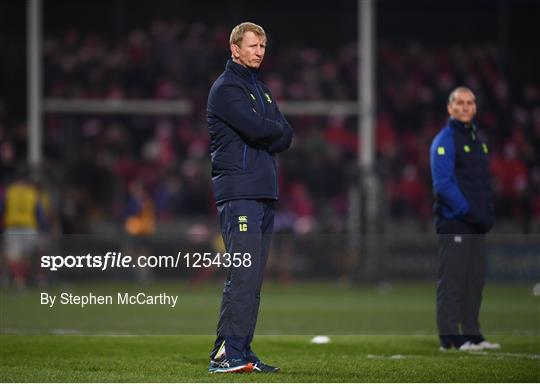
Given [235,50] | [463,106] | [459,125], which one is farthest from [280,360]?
[463,106]

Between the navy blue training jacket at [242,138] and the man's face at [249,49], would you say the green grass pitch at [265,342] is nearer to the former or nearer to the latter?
the navy blue training jacket at [242,138]

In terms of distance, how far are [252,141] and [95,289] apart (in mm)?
2579

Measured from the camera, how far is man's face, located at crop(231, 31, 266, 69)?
26.6 feet

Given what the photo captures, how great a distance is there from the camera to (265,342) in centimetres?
1096

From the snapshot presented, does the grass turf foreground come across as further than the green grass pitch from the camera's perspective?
No

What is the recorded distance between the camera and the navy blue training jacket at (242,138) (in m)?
8.02

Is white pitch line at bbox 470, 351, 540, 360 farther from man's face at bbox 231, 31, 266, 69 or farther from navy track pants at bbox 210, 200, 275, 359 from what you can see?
man's face at bbox 231, 31, 266, 69

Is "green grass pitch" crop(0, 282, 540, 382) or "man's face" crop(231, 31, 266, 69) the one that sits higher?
"man's face" crop(231, 31, 266, 69)

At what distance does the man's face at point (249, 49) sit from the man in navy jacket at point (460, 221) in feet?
9.67

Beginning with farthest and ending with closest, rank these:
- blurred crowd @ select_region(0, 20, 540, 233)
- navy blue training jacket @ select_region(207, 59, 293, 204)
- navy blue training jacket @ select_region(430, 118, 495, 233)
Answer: blurred crowd @ select_region(0, 20, 540, 233)
navy blue training jacket @ select_region(430, 118, 495, 233)
navy blue training jacket @ select_region(207, 59, 293, 204)

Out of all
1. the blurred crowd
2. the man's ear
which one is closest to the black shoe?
the man's ear

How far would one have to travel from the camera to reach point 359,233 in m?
Answer: 21.5

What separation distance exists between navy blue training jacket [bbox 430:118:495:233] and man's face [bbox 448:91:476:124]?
0.07 meters

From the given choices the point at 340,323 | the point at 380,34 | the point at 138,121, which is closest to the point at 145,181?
the point at 138,121
